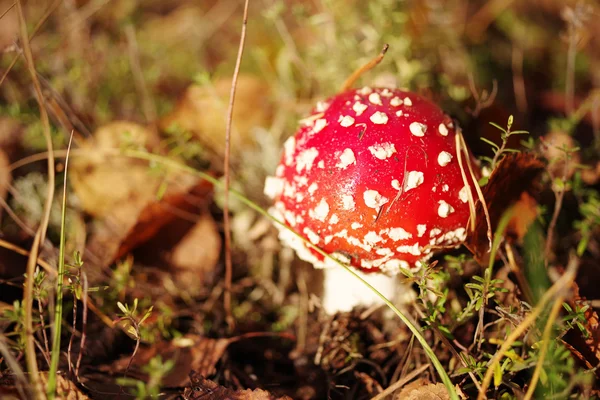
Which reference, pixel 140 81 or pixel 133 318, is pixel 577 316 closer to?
pixel 133 318

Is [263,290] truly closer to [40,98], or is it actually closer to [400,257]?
[400,257]

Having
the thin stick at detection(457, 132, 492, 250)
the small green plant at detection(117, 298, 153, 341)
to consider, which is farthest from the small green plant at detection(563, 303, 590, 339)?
the small green plant at detection(117, 298, 153, 341)

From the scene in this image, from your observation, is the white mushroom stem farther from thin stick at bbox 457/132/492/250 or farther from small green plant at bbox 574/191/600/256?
small green plant at bbox 574/191/600/256

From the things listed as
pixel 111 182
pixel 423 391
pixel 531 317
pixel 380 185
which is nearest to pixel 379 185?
pixel 380 185

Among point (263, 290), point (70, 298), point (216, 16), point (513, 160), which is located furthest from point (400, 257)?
point (216, 16)

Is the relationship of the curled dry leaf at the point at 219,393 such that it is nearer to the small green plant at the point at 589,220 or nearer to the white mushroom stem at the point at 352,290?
the white mushroom stem at the point at 352,290

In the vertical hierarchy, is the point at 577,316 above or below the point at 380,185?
below
